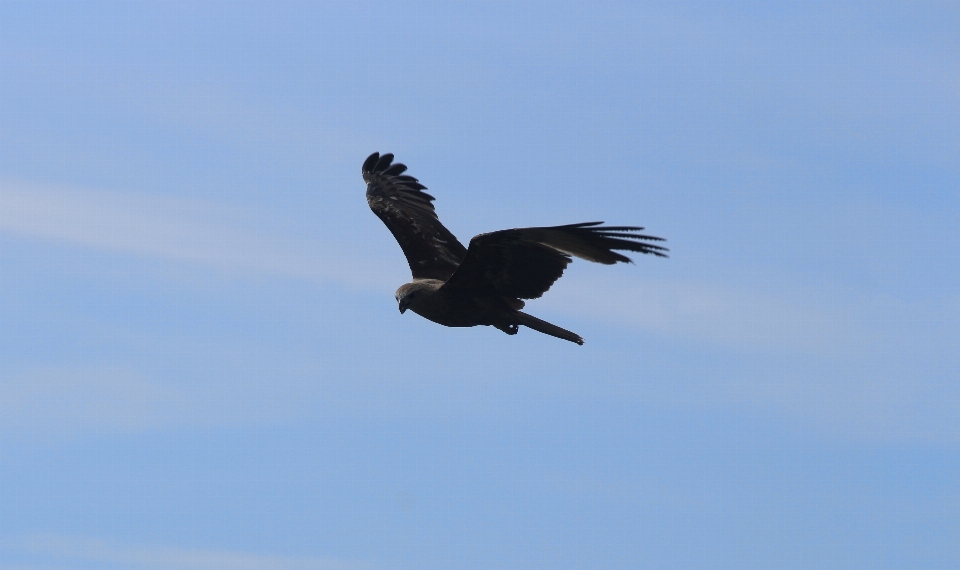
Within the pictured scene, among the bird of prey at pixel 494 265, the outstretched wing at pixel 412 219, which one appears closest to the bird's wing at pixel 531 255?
the bird of prey at pixel 494 265

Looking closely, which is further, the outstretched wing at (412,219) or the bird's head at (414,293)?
the outstretched wing at (412,219)

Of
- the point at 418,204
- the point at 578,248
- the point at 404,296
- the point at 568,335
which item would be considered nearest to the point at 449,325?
the point at 404,296

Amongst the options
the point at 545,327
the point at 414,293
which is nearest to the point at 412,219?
the point at 414,293

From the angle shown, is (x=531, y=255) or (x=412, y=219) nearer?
(x=531, y=255)

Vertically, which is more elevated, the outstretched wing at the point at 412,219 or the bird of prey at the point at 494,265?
the outstretched wing at the point at 412,219

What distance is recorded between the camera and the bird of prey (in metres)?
13.4

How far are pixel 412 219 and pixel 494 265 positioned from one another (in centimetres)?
418

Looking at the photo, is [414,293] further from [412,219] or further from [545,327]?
[412,219]

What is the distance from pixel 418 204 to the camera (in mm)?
19203

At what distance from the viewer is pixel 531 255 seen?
14289 millimetres

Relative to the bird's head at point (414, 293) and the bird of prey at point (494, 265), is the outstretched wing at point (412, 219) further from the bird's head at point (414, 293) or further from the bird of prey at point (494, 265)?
the bird's head at point (414, 293)

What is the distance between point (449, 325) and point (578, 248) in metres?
2.64

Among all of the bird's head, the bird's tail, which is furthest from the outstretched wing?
the bird's tail

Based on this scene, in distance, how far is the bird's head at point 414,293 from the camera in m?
15.4
